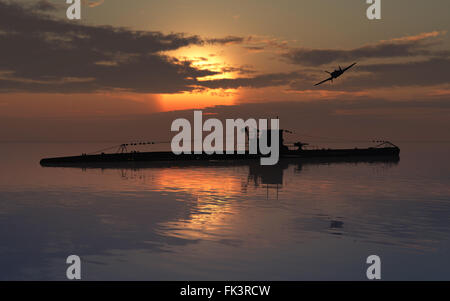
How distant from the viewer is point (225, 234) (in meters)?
26.8

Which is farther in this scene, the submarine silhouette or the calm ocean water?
the submarine silhouette

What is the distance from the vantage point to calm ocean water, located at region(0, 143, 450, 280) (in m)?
19.9

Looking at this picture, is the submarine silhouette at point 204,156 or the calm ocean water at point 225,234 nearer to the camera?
the calm ocean water at point 225,234

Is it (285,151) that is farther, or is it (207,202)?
(285,151)

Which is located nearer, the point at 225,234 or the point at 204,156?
the point at 225,234

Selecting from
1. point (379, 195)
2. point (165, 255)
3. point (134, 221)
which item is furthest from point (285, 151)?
point (165, 255)

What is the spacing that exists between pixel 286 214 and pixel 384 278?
1563cm

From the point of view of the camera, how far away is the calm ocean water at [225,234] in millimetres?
19938

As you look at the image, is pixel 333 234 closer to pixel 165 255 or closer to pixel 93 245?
pixel 165 255
